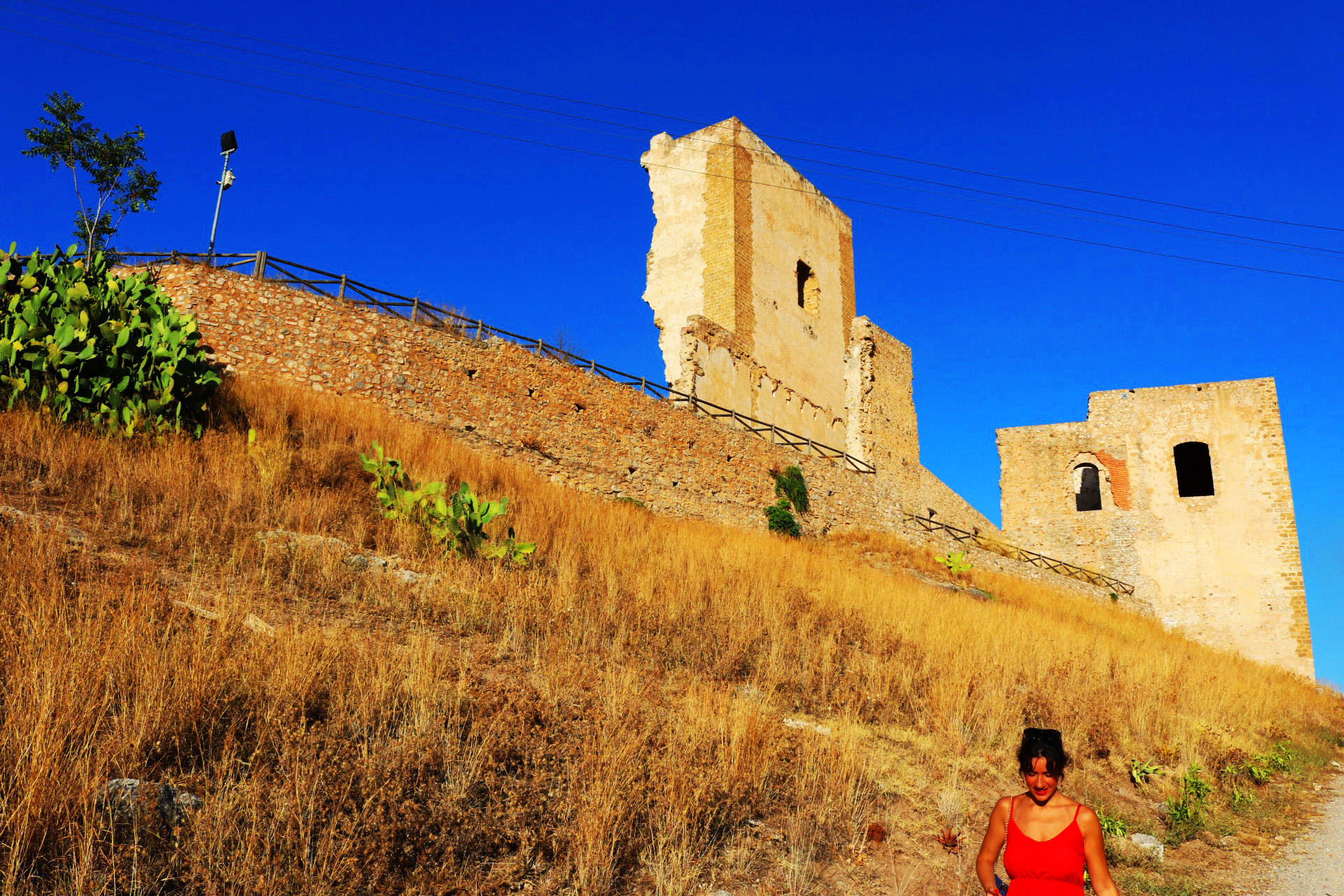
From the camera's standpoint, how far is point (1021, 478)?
26.4m

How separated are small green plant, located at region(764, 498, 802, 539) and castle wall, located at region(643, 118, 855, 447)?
128 inches

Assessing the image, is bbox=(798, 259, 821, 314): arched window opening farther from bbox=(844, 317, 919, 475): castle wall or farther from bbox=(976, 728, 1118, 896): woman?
bbox=(976, 728, 1118, 896): woman

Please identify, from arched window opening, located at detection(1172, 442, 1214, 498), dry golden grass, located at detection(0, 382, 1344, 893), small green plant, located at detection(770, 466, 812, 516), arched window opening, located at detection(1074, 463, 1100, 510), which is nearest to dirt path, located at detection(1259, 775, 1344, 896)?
dry golden grass, located at detection(0, 382, 1344, 893)

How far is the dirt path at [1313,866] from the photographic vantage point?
14.9 ft

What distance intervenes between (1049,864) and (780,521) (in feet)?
47.0

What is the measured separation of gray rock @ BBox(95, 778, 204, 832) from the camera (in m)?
2.87

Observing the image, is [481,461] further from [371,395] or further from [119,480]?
[119,480]

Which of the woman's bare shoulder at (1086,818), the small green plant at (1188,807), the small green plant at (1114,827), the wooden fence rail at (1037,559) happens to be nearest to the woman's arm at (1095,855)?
the woman's bare shoulder at (1086,818)

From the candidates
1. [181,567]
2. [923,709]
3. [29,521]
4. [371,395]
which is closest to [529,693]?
[181,567]

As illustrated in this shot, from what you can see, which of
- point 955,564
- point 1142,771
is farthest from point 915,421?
point 1142,771

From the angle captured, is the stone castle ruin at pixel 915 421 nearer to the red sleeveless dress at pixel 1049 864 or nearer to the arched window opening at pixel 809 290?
the arched window opening at pixel 809 290

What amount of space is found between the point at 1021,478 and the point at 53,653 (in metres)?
26.8

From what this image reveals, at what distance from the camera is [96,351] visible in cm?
849

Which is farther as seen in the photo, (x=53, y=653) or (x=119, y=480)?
(x=119, y=480)
